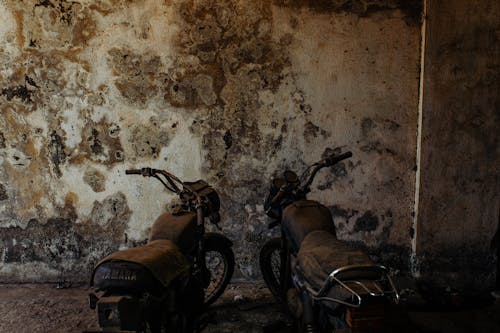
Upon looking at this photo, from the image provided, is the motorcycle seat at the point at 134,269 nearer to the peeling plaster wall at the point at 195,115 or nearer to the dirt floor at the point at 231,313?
the dirt floor at the point at 231,313

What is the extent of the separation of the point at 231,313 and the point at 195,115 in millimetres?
1953

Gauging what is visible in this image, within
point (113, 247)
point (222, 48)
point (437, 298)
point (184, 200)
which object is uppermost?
point (222, 48)

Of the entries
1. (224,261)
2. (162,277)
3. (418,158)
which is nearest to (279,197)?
(224,261)

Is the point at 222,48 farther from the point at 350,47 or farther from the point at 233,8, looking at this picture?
the point at 350,47

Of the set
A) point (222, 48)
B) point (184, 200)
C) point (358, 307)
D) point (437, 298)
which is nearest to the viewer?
point (358, 307)

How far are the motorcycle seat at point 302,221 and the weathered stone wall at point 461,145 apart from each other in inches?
67.6

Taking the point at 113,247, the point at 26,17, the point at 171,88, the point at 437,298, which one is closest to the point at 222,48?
the point at 171,88

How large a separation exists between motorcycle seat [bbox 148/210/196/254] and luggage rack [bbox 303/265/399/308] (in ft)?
3.42

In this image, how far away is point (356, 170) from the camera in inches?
155

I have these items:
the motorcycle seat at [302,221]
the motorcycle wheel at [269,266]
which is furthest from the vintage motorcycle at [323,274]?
the motorcycle wheel at [269,266]

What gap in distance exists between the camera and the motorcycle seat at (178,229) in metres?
2.47

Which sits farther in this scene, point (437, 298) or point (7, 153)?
point (7, 153)

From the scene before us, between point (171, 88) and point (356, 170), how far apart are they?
209cm

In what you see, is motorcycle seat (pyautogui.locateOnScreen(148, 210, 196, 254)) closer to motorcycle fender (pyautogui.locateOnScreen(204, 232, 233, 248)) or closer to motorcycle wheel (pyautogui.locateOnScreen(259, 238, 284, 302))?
motorcycle fender (pyautogui.locateOnScreen(204, 232, 233, 248))
